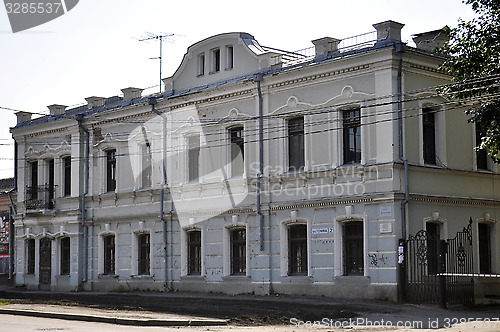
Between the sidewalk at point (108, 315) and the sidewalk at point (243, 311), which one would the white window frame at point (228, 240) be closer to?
the sidewalk at point (243, 311)

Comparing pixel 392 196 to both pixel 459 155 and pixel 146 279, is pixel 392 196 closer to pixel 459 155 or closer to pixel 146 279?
pixel 459 155

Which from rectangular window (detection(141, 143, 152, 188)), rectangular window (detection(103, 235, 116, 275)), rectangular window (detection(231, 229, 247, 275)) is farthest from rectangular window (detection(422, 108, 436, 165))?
rectangular window (detection(103, 235, 116, 275))

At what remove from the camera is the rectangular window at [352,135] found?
25.5 m

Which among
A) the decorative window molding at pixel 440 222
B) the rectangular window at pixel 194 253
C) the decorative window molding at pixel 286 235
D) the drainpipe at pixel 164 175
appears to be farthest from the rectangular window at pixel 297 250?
the drainpipe at pixel 164 175

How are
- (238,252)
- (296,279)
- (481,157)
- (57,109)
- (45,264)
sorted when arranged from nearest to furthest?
1. (296,279)
2. (481,157)
3. (238,252)
4. (45,264)
5. (57,109)

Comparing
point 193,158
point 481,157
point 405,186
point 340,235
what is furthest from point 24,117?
point 481,157

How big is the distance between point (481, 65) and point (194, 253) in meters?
13.6

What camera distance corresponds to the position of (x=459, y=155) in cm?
2650

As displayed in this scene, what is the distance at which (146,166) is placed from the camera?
1294 inches

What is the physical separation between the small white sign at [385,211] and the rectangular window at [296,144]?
11.8 feet

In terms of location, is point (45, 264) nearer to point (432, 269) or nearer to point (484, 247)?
point (432, 269)

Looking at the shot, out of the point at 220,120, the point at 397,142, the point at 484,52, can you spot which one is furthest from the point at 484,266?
the point at 220,120

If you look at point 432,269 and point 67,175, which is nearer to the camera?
point 432,269

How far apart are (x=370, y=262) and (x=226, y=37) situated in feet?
33.0
